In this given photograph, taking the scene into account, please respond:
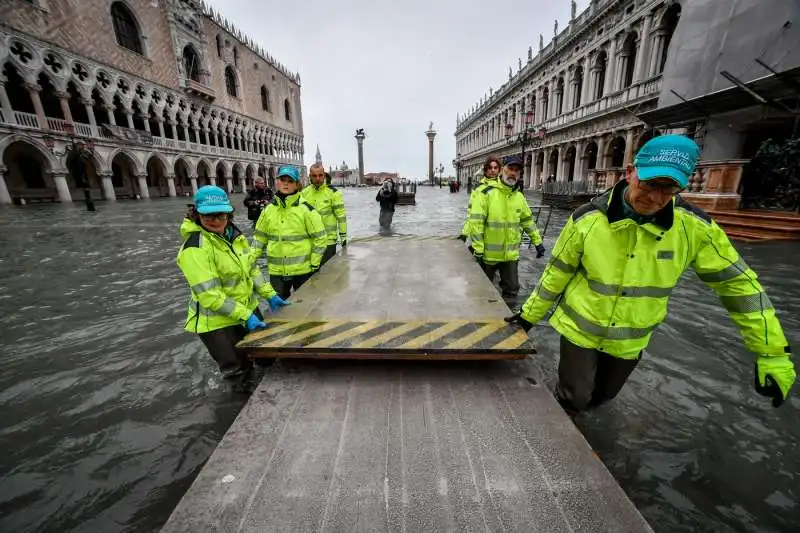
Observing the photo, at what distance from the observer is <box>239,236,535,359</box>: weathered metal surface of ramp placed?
8.21ft

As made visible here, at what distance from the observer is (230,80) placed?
4131 centimetres

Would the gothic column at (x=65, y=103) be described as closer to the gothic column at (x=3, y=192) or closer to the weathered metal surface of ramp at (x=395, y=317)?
the gothic column at (x=3, y=192)

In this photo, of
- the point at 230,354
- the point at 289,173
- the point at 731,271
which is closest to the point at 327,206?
the point at 289,173

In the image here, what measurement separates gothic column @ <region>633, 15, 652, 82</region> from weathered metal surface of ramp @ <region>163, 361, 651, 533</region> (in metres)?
24.9

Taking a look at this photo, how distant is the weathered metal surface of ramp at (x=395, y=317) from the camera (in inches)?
98.5

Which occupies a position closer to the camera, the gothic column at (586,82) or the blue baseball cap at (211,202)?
the blue baseball cap at (211,202)

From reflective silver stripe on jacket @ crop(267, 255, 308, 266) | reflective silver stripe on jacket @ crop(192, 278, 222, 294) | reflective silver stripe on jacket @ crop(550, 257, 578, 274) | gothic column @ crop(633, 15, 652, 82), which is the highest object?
gothic column @ crop(633, 15, 652, 82)

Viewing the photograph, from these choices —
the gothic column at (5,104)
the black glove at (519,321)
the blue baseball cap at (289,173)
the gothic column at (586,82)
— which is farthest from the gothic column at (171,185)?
the black glove at (519,321)

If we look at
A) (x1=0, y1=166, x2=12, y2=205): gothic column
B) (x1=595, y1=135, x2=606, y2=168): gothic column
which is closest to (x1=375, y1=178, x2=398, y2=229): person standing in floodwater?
(x1=595, y1=135, x2=606, y2=168): gothic column

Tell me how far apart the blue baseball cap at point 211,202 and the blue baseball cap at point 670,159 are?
2768mm

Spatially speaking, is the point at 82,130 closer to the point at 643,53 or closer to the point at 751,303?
the point at 751,303

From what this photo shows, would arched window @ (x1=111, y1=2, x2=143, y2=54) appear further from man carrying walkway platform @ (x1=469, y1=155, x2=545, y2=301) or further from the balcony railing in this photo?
man carrying walkway platform @ (x1=469, y1=155, x2=545, y2=301)

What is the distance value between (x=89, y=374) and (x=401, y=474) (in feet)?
12.1

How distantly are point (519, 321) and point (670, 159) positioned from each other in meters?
1.50
